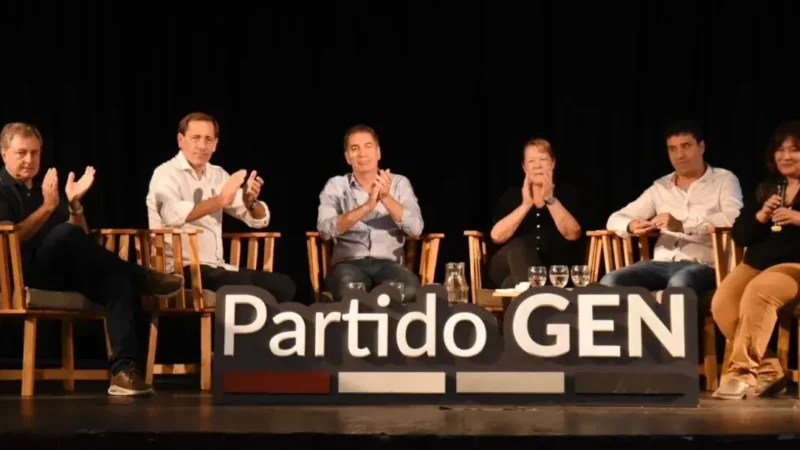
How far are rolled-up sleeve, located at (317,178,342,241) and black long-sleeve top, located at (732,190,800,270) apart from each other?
171 cm

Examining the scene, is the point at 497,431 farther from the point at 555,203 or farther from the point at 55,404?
the point at 555,203

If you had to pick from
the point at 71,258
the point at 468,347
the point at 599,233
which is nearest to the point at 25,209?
the point at 71,258

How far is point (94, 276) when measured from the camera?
4527 millimetres

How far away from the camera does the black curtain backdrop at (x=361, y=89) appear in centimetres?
596

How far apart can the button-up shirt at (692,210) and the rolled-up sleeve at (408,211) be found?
2.75ft

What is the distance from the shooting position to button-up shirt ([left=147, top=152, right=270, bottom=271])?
4949mm

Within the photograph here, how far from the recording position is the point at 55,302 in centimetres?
450

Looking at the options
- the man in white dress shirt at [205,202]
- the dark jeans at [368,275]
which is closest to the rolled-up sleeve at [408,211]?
the dark jeans at [368,275]

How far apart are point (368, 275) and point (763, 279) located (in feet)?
5.41

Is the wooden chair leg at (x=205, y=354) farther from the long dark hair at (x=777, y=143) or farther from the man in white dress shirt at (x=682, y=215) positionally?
the long dark hair at (x=777, y=143)

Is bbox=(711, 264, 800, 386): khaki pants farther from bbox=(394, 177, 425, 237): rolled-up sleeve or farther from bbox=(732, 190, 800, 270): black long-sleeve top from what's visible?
bbox=(394, 177, 425, 237): rolled-up sleeve

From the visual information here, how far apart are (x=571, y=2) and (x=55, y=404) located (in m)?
3.35

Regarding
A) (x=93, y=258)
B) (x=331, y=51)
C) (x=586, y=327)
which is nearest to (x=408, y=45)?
(x=331, y=51)

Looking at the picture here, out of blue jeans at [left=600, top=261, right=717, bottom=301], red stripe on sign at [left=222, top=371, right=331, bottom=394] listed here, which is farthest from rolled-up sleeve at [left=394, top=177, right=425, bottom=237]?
red stripe on sign at [left=222, top=371, right=331, bottom=394]
